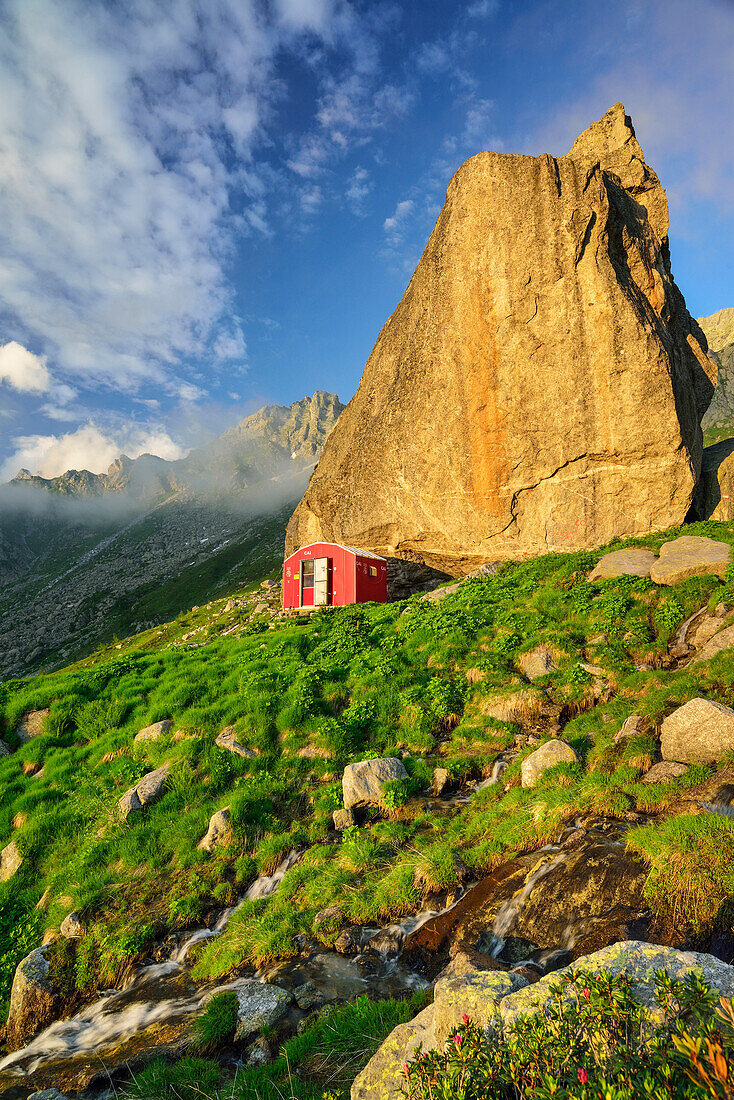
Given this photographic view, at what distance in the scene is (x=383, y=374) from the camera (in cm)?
4691

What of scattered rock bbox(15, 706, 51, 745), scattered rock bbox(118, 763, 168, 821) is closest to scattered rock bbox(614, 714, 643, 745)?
scattered rock bbox(118, 763, 168, 821)

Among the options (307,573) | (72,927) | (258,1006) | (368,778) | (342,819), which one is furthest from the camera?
(307,573)

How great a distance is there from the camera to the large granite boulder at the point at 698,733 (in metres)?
10.0

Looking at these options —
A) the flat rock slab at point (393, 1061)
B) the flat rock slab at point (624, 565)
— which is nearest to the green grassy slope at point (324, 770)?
the flat rock slab at point (624, 565)

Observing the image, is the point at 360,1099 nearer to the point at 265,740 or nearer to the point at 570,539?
the point at 265,740

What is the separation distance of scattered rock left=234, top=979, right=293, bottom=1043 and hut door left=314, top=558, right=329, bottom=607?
3409cm

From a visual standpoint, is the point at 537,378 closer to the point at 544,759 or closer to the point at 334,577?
the point at 334,577

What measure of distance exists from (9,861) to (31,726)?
7.05 metres

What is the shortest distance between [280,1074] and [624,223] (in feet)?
173

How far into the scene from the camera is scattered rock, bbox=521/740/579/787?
11.6 m

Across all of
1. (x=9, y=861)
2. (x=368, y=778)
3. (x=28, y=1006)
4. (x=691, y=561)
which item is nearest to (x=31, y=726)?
(x=9, y=861)

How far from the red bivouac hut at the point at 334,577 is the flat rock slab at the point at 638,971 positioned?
34.9 m

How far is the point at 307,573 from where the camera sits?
1727 inches

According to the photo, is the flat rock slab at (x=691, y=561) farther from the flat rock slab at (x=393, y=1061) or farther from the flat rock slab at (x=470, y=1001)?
the flat rock slab at (x=393, y=1061)
